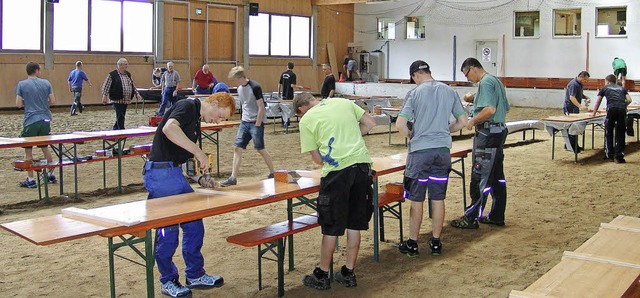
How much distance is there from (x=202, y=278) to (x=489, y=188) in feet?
9.53

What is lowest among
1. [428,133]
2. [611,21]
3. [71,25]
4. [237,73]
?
[428,133]

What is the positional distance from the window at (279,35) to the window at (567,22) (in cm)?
855

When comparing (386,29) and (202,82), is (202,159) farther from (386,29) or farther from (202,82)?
(386,29)

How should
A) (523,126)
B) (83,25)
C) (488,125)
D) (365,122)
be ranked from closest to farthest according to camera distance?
(365,122) → (488,125) → (523,126) → (83,25)

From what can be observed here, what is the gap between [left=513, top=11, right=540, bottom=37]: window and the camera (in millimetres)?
23844

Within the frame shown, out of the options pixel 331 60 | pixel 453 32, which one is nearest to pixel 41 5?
pixel 331 60

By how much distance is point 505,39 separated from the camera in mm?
24422

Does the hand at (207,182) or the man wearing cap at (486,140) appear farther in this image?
the man wearing cap at (486,140)

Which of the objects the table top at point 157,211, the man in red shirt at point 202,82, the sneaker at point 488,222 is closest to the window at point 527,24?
the man in red shirt at point 202,82

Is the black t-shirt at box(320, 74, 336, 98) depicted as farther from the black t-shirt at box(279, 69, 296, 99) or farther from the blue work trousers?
the blue work trousers

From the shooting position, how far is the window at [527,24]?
23.8 meters

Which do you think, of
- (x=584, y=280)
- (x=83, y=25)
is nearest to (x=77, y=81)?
(x=83, y=25)

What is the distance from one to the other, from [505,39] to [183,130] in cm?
2126

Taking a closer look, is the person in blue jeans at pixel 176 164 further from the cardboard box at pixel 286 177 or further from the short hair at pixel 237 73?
the short hair at pixel 237 73
